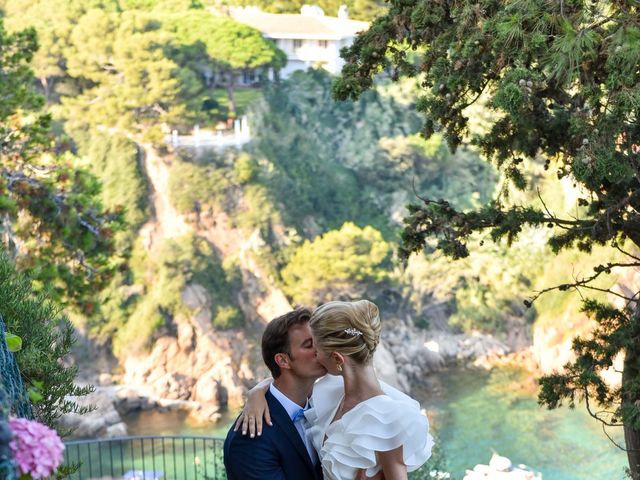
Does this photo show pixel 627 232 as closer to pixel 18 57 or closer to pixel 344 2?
pixel 18 57

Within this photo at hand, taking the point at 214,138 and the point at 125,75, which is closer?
the point at 125,75

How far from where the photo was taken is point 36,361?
2418 mm

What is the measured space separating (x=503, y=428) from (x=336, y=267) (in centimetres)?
538

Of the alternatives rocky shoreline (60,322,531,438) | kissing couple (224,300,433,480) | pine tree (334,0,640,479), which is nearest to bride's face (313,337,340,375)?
kissing couple (224,300,433,480)

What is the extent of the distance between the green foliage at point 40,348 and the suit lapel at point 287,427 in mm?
629

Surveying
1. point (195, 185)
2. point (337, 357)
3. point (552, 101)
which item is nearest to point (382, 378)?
point (195, 185)

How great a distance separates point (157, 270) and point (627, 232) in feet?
60.5

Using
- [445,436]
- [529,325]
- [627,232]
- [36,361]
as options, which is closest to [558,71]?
[627,232]

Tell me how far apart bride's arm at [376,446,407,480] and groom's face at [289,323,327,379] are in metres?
0.25

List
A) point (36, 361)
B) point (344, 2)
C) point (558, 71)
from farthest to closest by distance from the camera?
point (344, 2) < point (558, 71) < point (36, 361)

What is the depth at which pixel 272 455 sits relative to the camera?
2.10 m

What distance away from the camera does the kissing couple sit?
199 centimetres

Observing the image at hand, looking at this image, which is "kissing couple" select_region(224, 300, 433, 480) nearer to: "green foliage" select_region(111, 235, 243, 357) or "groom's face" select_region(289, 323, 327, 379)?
"groom's face" select_region(289, 323, 327, 379)

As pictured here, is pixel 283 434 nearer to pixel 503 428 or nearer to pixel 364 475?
pixel 364 475
